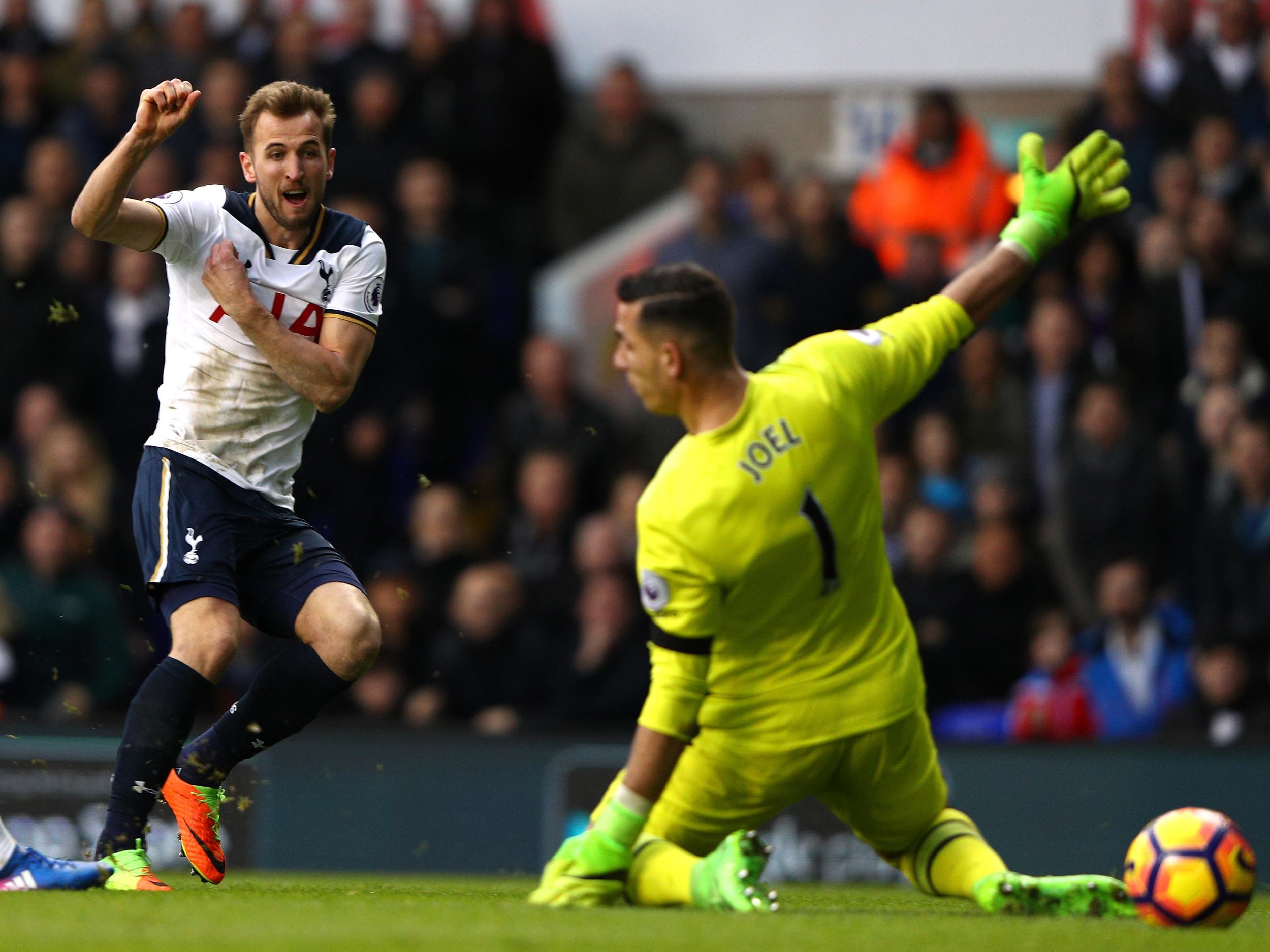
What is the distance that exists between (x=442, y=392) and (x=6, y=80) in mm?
3422

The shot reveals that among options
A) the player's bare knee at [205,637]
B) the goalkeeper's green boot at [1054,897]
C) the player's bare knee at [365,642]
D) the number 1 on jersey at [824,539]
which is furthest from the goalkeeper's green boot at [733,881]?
the player's bare knee at [205,637]

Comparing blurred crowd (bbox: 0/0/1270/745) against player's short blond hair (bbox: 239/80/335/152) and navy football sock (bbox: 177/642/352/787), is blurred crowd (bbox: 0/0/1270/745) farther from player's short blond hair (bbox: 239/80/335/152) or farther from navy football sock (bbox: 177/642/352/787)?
player's short blond hair (bbox: 239/80/335/152)

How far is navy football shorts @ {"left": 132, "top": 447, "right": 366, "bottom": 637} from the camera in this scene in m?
5.89

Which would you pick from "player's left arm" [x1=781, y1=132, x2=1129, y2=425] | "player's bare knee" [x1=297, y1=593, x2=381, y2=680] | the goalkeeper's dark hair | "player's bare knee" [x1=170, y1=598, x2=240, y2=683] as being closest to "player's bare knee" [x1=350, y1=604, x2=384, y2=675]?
"player's bare knee" [x1=297, y1=593, x2=381, y2=680]

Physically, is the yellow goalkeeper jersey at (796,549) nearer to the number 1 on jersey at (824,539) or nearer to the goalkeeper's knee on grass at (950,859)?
the number 1 on jersey at (824,539)

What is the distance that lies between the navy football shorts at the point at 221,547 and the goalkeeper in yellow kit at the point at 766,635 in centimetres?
135

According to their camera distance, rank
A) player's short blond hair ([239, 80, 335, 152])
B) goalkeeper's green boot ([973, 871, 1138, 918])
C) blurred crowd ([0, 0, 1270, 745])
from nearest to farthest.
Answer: goalkeeper's green boot ([973, 871, 1138, 918])
player's short blond hair ([239, 80, 335, 152])
blurred crowd ([0, 0, 1270, 745])

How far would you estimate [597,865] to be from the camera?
5164mm

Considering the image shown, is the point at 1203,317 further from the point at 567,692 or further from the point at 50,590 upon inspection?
the point at 50,590

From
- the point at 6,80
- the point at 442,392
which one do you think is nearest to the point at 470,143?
the point at 442,392

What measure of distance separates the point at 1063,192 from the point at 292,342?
7.70 feet

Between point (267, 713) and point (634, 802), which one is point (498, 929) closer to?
point (634, 802)

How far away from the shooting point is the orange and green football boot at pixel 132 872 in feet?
18.6

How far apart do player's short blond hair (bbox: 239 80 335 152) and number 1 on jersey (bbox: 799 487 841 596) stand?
2020 mm
